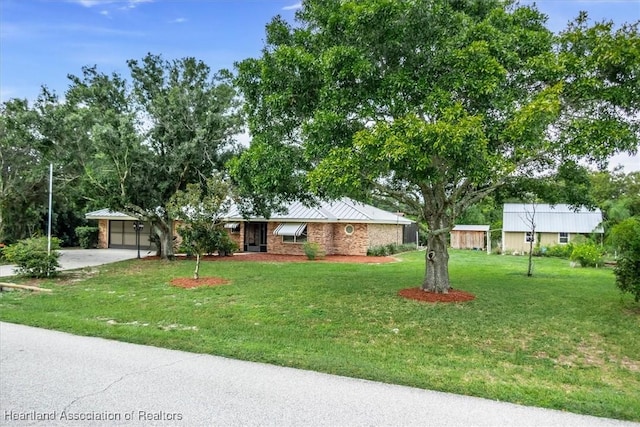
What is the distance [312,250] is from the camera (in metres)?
22.3

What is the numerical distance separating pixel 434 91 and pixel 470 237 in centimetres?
2908

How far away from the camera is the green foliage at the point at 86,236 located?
97.2ft

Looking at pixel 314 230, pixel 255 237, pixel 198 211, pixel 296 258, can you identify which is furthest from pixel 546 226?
pixel 198 211

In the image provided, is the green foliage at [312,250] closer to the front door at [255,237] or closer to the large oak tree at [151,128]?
the front door at [255,237]

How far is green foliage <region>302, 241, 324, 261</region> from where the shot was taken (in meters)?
22.3

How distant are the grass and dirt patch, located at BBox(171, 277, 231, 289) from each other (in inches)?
17.1

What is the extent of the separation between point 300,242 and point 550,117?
59.8ft

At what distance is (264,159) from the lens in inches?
378

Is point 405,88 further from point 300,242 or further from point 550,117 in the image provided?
point 300,242

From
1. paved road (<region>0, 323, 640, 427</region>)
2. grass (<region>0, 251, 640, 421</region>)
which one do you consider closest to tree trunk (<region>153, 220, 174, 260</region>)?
grass (<region>0, 251, 640, 421</region>)

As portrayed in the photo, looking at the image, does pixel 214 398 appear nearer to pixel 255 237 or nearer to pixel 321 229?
pixel 321 229

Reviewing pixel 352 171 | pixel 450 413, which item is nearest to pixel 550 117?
pixel 352 171

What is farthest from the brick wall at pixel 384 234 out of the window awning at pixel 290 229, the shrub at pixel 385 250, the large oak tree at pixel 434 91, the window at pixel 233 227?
the large oak tree at pixel 434 91

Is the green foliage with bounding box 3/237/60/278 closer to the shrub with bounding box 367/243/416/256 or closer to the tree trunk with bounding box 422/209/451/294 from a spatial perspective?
the tree trunk with bounding box 422/209/451/294
